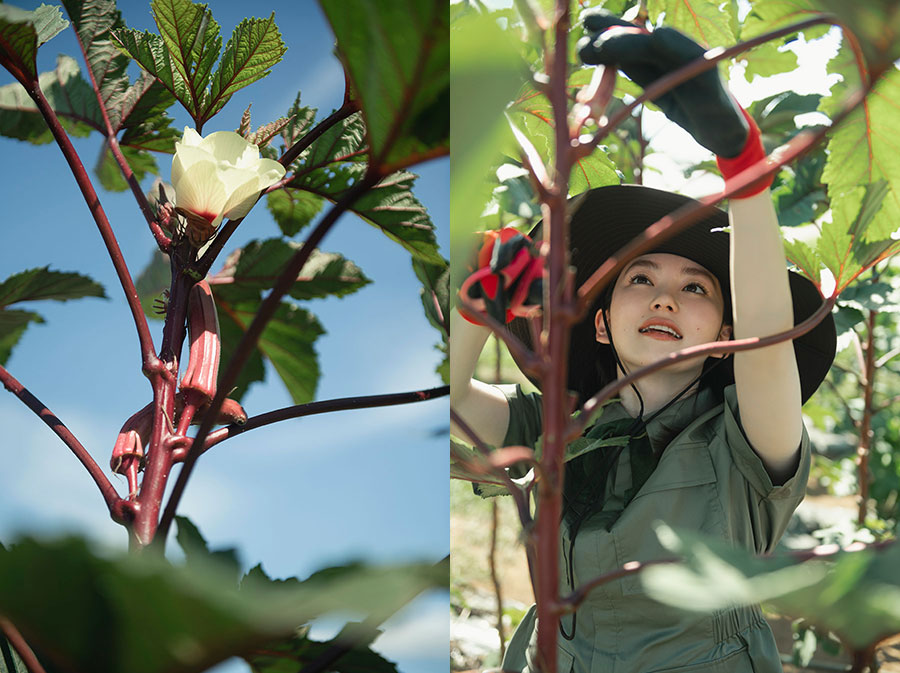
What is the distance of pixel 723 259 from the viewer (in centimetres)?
57

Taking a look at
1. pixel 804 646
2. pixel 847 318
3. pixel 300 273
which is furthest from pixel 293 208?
pixel 804 646

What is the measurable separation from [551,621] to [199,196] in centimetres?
23

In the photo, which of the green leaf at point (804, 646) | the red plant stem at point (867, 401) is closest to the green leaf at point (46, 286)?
the red plant stem at point (867, 401)

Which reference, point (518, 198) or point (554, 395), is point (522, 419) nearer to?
point (518, 198)

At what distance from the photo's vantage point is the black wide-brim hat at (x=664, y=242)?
53cm

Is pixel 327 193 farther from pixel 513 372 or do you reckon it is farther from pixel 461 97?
pixel 513 372

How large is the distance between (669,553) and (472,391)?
0.20 m

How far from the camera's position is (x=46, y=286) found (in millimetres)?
416

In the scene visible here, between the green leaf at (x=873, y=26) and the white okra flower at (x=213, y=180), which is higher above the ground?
the white okra flower at (x=213, y=180)

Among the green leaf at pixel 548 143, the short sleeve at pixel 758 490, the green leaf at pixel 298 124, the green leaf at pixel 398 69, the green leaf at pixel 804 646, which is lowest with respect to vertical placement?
the green leaf at pixel 804 646

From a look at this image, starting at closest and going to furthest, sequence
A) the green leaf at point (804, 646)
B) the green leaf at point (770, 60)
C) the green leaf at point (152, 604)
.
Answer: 1. the green leaf at point (152, 604)
2. the green leaf at point (770, 60)
3. the green leaf at point (804, 646)

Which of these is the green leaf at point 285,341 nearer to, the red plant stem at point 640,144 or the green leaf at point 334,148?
the green leaf at point 334,148

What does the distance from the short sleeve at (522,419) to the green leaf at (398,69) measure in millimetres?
419

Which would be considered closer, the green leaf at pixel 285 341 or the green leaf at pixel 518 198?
the green leaf at pixel 285 341
